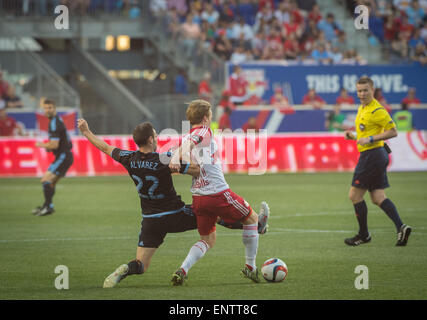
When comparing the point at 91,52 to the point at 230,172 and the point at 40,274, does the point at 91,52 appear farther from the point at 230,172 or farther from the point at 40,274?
the point at 40,274

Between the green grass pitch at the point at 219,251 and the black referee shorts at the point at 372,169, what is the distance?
848mm

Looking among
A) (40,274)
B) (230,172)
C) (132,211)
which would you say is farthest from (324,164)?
(40,274)

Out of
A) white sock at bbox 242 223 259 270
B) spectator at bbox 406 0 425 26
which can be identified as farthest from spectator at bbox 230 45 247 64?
white sock at bbox 242 223 259 270

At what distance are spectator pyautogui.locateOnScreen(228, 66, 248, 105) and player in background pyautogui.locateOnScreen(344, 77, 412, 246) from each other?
55.0 feet

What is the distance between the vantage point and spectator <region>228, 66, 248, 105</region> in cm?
2769

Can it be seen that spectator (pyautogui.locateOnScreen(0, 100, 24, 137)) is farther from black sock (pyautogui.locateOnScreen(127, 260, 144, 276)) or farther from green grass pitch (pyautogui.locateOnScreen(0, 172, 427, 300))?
black sock (pyautogui.locateOnScreen(127, 260, 144, 276))

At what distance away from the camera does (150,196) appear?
8.23 m

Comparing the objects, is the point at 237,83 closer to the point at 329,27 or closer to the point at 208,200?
the point at 329,27

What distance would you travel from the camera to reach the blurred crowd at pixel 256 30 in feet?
100

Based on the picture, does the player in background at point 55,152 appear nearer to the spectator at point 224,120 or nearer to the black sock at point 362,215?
the black sock at point 362,215

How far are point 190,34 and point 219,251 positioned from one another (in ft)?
69.1

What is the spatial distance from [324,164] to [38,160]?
8.69 meters
